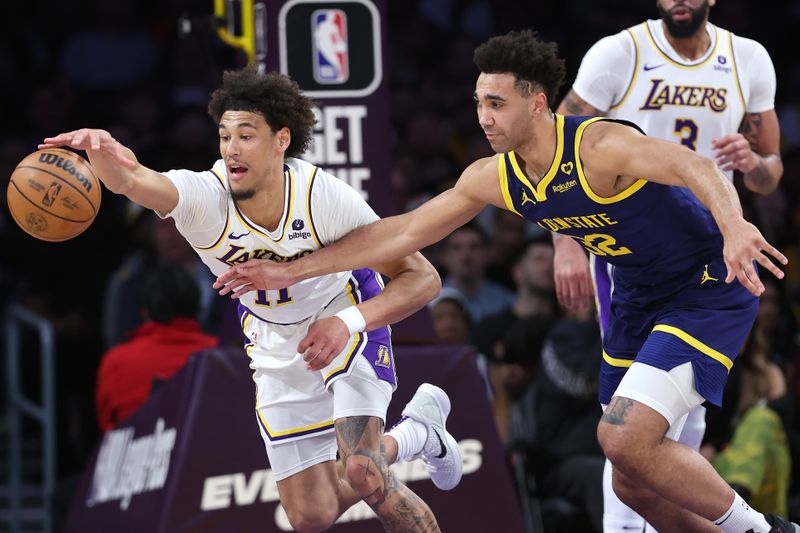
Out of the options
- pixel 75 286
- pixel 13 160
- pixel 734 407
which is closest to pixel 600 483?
pixel 734 407

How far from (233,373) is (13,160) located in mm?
4100

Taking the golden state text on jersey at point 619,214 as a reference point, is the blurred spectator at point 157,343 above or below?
below

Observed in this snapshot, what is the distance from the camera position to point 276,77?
576 cm

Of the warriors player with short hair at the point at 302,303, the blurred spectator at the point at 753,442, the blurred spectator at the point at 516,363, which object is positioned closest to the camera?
the warriors player with short hair at the point at 302,303

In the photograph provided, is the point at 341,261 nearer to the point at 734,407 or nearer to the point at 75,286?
the point at 734,407

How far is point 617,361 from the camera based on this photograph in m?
5.68

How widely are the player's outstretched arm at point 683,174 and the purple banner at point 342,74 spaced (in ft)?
6.80

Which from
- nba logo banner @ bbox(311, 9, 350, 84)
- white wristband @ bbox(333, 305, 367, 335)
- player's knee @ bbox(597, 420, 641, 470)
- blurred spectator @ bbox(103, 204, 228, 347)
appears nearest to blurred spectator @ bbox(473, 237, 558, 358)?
blurred spectator @ bbox(103, 204, 228, 347)

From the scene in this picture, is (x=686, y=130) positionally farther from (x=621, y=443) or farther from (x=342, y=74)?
(x=342, y=74)

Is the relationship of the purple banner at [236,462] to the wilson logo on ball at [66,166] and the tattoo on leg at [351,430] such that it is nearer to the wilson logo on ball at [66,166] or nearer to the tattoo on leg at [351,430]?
the tattoo on leg at [351,430]

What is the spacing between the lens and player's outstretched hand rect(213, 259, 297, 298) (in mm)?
5324

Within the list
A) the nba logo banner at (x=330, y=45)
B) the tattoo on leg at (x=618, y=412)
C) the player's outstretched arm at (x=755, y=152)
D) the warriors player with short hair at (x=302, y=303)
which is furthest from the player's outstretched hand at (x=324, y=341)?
the nba logo banner at (x=330, y=45)

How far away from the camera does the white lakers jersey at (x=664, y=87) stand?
616 centimetres

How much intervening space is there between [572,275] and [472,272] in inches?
140
